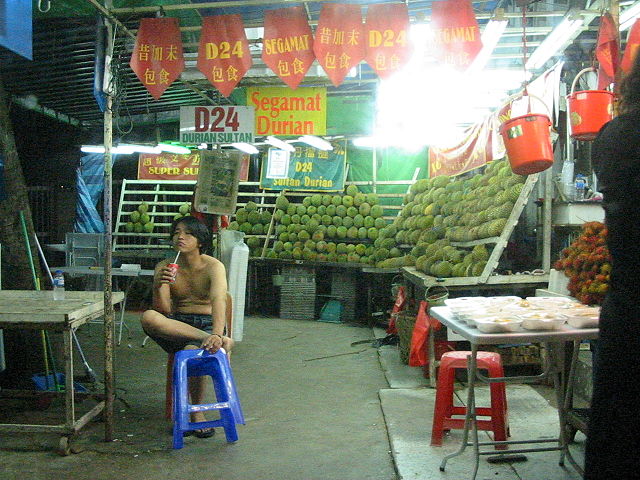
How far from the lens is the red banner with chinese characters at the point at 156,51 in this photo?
6.19 metres

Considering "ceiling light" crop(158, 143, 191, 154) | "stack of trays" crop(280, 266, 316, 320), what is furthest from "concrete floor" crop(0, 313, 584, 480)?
"ceiling light" crop(158, 143, 191, 154)

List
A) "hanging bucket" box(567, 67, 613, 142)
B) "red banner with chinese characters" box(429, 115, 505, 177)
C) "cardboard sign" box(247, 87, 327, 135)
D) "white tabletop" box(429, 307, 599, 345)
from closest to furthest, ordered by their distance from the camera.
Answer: "white tabletop" box(429, 307, 599, 345)
"hanging bucket" box(567, 67, 613, 142)
"red banner with chinese characters" box(429, 115, 505, 177)
"cardboard sign" box(247, 87, 327, 135)

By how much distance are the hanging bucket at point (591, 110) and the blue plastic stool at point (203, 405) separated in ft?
9.89

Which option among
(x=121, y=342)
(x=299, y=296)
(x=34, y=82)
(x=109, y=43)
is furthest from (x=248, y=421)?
(x=34, y=82)

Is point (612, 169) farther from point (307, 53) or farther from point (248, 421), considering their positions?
point (307, 53)

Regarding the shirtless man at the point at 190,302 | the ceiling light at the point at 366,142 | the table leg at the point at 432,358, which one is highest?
the ceiling light at the point at 366,142

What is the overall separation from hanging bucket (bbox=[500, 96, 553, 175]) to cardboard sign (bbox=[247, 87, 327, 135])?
510 centimetres

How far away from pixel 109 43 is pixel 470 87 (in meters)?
4.69

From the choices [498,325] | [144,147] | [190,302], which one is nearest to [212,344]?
[190,302]

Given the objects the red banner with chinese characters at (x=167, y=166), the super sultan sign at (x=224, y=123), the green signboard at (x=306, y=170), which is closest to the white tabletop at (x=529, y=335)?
the super sultan sign at (x=224, y=123)

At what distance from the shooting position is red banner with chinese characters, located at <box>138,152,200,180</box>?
12383 mm

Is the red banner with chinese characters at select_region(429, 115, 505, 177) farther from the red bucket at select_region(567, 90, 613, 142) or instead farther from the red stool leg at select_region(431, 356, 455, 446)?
the red stool leg at select_region(431, 356, 455, 446)

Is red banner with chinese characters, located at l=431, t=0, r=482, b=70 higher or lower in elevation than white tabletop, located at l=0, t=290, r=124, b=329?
higher

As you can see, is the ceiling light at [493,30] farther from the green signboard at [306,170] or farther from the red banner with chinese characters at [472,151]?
the green signboard at [306,170]
